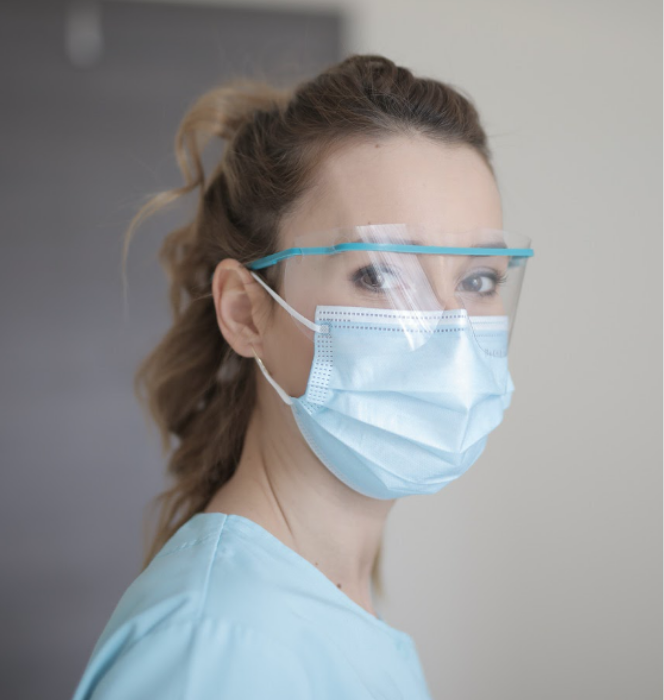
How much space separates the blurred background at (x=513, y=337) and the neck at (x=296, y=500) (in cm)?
104

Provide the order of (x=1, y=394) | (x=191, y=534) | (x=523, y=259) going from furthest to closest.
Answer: (x=1, y=394) < (x=523, y=259) < (x=191, y=534)

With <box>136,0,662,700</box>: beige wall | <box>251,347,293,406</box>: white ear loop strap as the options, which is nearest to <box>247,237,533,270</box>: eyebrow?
<box>251,347,293,406</box>: white ear loop strap

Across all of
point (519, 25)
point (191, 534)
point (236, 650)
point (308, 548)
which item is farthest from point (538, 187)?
point (236, 650)

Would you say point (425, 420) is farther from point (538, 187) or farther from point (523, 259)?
point (538, 187)

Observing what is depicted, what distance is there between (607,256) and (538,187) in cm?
29

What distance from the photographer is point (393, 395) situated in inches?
43.0

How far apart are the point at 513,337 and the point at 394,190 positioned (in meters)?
1.12

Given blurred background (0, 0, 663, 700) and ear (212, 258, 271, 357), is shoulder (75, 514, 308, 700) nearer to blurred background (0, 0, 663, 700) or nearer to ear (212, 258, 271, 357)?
ear (212, 258, 271, 357)

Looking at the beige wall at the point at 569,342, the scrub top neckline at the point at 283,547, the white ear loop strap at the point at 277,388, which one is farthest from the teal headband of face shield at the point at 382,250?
the beige wall at the point at 569,342

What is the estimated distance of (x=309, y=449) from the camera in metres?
1.17

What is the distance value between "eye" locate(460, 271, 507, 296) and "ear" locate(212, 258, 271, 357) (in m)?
0.35

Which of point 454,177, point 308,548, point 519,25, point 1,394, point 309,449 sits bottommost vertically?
point 1,394

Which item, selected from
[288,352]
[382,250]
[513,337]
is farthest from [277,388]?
[513,337]

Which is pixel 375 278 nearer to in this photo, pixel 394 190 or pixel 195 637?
pixel 394 190
